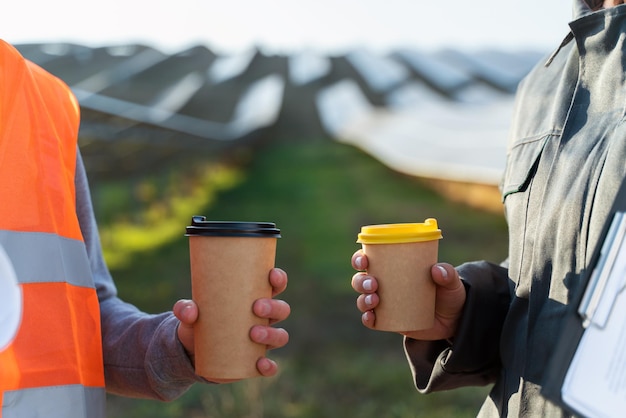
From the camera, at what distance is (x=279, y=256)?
7.05m

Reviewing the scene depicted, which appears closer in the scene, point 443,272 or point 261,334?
point 261,334

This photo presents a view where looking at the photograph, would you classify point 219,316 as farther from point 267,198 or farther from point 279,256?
point 267,198

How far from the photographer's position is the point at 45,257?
1226 millimetres

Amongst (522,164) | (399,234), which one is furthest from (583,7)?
(399,234)

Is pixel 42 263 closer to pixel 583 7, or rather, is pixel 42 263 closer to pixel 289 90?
pixel 583 7

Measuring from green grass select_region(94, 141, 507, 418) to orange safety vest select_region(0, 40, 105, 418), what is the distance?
2.60 m

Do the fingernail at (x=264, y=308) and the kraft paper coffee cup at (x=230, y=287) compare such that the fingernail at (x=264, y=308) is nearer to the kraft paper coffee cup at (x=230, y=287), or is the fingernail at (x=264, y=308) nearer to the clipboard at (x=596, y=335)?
the kraft paper coffee cup at (x=230, y=287)

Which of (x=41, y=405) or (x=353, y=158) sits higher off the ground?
(x=41, y=405)

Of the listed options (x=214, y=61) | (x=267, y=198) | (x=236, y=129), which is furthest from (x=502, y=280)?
(x=214, y=61)

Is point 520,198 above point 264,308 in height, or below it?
above

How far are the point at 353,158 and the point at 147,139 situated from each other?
212 inches

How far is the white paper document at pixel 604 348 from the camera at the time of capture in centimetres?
90

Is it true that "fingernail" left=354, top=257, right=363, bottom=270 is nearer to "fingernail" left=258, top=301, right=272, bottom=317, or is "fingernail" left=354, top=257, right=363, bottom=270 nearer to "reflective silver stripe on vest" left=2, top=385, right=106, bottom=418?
"fingernail" left=258, top=301, right=272, bottom=317

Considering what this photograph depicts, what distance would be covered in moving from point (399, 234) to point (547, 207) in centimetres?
26
